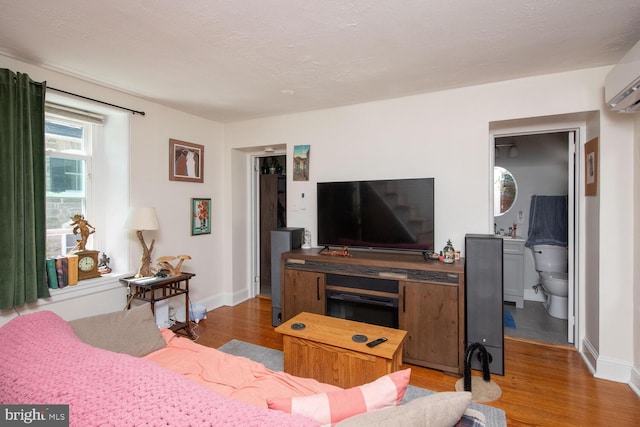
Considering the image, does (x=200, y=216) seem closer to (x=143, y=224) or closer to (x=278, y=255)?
(x=143, y=224)

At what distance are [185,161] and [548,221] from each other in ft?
16.2

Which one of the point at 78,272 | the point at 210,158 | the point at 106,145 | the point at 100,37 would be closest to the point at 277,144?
the point at 210,158

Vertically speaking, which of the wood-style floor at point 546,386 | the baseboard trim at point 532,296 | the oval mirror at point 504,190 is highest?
the oval mirror at point 504,190

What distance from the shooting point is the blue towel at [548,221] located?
14.0 feet

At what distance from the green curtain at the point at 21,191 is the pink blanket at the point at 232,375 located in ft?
4.36

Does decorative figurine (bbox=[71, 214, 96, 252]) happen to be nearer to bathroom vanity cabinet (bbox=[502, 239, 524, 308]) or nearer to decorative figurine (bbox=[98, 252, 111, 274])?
decorative figurine (bbox=[98, 252, 111, 274])

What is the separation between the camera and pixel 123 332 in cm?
175

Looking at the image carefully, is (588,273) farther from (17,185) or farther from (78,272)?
(17,185)

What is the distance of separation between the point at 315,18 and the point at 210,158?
8.91 ft

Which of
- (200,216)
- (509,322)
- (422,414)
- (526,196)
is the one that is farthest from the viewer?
(526,196)

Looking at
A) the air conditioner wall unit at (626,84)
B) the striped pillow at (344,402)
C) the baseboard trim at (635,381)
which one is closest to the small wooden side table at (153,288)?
the striped pillow at (344,402)

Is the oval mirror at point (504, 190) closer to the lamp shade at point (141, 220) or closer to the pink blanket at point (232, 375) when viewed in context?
the pink blanket at point (232, 375)

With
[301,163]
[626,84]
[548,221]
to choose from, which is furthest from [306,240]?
[548,221]

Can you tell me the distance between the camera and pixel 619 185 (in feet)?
7.88
